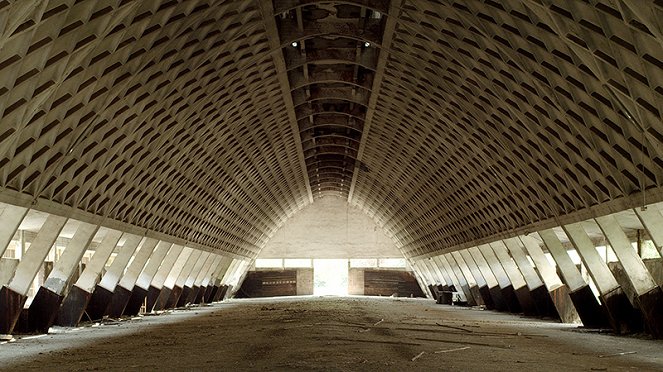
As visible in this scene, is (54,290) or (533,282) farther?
(533,282)

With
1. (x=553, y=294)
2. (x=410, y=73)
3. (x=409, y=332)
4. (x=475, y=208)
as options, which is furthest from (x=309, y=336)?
(x=475, y=208)

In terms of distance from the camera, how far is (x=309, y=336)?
29.1m

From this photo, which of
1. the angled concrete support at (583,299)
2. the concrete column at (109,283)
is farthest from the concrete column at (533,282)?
the concrete column at (109,283)

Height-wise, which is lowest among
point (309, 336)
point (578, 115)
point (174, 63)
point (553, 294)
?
point (309, 336)

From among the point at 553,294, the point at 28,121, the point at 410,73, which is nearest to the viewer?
the point at 28,121

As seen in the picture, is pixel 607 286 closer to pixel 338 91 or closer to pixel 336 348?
pixel 336 348

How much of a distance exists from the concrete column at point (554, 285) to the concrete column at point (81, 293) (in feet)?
64.1

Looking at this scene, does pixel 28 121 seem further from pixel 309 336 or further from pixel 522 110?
pixel 522 110

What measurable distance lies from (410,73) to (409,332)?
Answer: 1033 centimetres

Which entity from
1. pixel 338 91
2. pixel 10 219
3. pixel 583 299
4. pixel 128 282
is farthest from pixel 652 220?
pixel 128 282

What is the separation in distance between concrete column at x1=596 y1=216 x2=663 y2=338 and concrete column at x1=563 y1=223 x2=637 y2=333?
1291mm

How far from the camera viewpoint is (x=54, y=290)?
35.1 m

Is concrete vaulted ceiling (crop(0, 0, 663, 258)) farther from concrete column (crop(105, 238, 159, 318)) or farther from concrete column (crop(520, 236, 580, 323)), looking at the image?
concrete column (crop(105, 238, 159, 318))

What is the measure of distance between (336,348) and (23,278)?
13.8 meters
